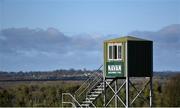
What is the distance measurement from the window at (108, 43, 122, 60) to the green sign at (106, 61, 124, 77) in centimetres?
37

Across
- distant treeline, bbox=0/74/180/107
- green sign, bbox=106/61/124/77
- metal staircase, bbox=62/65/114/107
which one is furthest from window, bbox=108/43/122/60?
distant treeline, bbox=0/74/180/107

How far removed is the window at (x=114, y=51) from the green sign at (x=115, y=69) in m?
0.37

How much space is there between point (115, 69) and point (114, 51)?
4.15ft

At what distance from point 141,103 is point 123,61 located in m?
22.7

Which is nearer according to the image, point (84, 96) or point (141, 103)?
point (84, 96)

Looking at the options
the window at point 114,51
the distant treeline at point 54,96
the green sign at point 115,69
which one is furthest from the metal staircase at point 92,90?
the distant treeline at point 54,96

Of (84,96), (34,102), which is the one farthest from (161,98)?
(84,96)

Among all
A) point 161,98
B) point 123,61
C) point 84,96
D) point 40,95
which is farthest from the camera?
point 40,95

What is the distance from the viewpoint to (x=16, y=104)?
72.1m

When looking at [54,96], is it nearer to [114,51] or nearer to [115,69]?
[114,51]

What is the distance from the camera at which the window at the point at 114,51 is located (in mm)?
49469

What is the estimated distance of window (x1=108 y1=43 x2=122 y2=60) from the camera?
162ft

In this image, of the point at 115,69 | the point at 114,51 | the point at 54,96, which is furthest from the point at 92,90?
the point at 54,96

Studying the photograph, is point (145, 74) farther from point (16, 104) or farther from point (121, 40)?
point (16, 104)
